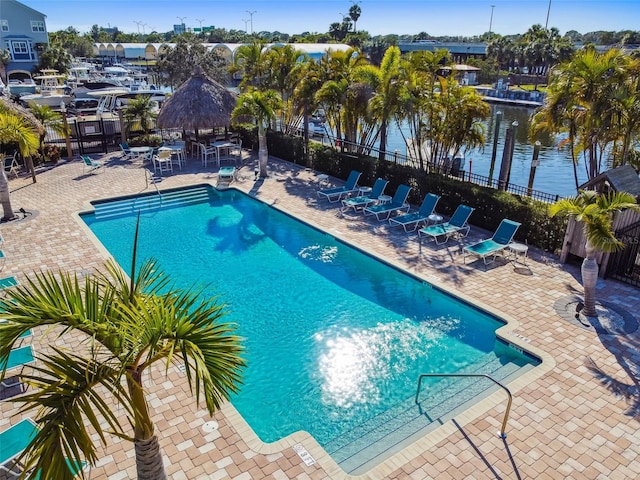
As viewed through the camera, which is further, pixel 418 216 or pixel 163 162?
pixel 163 162

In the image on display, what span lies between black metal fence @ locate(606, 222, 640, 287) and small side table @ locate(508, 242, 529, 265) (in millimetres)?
1788

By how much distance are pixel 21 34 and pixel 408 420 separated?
64582 millimetres

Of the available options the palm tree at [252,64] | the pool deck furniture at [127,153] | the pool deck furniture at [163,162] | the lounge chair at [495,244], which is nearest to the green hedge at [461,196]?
the lounge chair at [495,244]

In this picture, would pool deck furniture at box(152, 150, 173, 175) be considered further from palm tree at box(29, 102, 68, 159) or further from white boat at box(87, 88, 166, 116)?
white boat at box(87, 88, 166, 116)

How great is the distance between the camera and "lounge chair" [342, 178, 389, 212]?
1559 cm

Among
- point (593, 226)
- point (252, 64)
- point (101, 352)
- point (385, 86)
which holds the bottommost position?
point (593, 226)

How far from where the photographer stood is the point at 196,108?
21.2 meters

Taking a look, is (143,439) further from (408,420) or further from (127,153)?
(127,153)

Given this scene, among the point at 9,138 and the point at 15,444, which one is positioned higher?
the point at 9,138

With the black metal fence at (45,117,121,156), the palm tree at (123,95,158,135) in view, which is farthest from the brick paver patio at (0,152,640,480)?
the palm tree at (123,95,158,135)

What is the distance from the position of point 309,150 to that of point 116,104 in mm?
21869

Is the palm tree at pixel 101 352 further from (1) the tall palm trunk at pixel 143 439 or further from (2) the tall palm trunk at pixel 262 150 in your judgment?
(2) the tall palm trunk at pixel 262 150

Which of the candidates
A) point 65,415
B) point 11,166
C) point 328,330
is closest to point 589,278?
point 328,330

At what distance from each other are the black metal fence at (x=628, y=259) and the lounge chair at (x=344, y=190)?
8.16 meters
